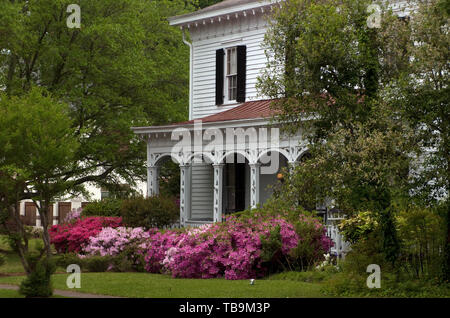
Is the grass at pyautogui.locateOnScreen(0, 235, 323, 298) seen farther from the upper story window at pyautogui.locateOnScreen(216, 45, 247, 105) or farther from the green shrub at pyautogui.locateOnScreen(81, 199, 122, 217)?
the upper story window at pyautogui.locateOnScreen(216, 45, 247, 105)

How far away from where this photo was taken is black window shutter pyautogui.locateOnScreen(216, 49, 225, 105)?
26.3 m

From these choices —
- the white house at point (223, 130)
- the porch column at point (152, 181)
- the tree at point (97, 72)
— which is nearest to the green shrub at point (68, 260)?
the white house at point (223, 130)

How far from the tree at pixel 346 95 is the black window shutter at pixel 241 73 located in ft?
35.7

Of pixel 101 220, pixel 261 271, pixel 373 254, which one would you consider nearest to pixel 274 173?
pixel 101 220

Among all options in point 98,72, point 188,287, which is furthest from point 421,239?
point 98,72

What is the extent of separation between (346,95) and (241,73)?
12251 millimetres

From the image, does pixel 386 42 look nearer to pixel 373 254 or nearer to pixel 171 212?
pixel 373 254

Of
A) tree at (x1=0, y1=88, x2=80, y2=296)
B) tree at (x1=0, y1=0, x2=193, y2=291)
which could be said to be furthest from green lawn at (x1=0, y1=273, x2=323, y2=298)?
tree at (x1=0, y1=0, x2=193, y2=291)

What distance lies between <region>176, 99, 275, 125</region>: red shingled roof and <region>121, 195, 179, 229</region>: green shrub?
3.18m

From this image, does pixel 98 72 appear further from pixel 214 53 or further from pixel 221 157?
pixel 221 157

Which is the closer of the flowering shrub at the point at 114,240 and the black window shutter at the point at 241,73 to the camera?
the flowering shrub at the point at 114,240

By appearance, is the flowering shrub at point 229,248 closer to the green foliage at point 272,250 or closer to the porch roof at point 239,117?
the green foliage at point 272,250

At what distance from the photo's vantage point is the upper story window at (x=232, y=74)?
2620 cm
